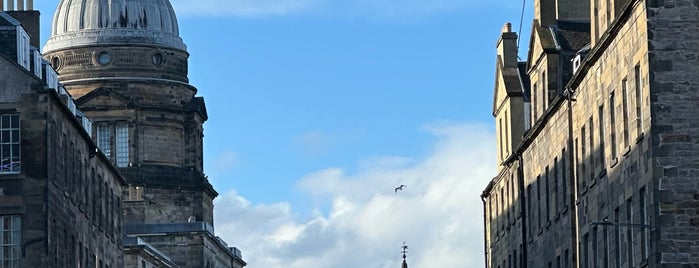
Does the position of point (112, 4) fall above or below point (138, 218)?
above

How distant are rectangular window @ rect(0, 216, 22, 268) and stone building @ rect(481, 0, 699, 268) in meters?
16.2

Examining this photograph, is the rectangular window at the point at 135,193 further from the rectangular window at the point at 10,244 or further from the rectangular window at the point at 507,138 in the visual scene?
the rectangular window at the point at 10,244

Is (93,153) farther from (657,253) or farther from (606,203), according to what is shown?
(657,253)

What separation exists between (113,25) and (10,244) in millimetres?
66202

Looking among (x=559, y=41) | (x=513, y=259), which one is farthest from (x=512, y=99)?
(x=559, y=41)

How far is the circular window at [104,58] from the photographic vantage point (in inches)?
5458

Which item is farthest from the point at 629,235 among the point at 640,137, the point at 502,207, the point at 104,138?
the point at 104,138

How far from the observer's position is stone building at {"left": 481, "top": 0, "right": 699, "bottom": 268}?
55719mm

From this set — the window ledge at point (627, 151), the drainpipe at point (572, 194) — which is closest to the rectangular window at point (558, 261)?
the drainpipe at point (572, 194)

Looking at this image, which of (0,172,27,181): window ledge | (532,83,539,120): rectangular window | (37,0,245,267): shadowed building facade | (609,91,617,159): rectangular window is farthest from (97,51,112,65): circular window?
(609,91,617,159): rectangular window

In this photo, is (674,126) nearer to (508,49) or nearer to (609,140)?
(609,140)

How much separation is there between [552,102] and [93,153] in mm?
20049

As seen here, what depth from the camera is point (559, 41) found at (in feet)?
253

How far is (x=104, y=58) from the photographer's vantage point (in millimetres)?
138750
